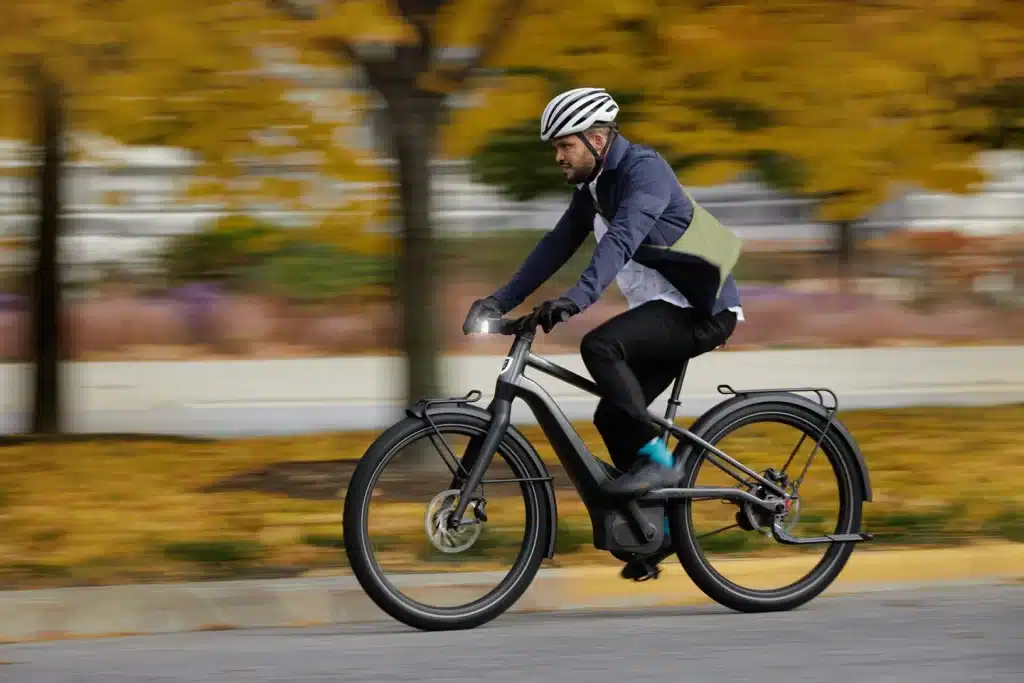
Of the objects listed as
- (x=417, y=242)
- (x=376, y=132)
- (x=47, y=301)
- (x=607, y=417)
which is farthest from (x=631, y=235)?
(x=47, y=301)

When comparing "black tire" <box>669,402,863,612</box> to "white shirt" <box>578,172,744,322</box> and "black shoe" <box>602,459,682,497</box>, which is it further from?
"white shirt" <box>578,172,744,322</box>

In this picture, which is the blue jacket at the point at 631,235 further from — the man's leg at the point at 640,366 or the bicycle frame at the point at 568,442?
the bicycle frame at the point at 568,442

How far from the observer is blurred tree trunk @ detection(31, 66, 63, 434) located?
10328mm

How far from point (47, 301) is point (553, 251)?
551 cm

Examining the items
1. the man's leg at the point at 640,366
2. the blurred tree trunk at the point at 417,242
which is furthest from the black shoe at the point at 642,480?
the blurred tree trunk at the point at 417,242

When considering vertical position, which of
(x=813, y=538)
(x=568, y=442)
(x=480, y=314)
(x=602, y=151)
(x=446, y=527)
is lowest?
(x=813, y=538)

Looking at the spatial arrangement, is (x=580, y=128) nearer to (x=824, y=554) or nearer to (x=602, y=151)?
(x=602, y=151)

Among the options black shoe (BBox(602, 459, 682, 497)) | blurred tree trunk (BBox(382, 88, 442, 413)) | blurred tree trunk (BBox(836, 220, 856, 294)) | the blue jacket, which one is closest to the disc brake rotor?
black shoe (BBox(602, 459, 682, 497))

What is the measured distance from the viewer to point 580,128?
17.8ft

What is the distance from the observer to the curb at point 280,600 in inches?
225

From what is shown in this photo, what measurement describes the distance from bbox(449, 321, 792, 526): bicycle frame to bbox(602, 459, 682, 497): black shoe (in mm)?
28

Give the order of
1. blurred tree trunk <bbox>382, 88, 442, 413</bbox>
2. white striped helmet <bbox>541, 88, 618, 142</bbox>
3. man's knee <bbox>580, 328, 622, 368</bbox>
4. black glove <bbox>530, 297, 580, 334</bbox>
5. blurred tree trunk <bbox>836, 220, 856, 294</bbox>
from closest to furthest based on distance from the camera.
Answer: black glove <bbox>530, 297, 580, 334</bbox> < white striped helmet <bbox>541, 88, 618, 142</bbox> < man's knee <bbox>580, 328, 622, 368</bbox> < blurred tree trunk <bbox>382, 88, 442, 413</bbox> < blurred tree trunk <bbox>836, 220, 856, 294</bbox>

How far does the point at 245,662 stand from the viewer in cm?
513

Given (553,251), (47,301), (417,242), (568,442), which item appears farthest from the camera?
(47,301)
